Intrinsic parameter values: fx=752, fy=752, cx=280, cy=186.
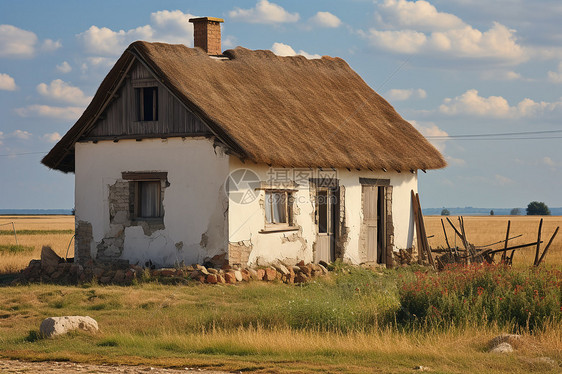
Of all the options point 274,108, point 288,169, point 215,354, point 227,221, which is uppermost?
point 274,108

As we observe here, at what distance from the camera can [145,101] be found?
16891mm

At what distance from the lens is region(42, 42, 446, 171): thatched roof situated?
15.9 metres

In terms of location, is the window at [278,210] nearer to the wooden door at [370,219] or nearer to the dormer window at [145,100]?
the wooden door at [370,219]

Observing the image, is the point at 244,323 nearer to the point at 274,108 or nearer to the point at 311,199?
the point at 311,199

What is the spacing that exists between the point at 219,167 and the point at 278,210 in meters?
1.98

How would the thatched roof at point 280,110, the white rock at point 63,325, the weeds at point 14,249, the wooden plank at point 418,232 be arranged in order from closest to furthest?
the white rock at point 63,325 → the thatched roof at point 280,110 → the wooden plank at point 418,232 → the weeds at point 14,249

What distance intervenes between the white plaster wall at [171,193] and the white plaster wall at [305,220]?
45 centimetres

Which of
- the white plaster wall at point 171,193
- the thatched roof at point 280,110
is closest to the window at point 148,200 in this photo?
the white plaster wall at point 171,193

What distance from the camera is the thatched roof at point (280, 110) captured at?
15922mm

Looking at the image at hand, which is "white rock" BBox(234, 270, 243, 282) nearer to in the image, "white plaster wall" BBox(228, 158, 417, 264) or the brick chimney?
"white plaster wall" BBox(228, 158, 417, 264)

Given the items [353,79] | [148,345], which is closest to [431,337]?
[148,345]

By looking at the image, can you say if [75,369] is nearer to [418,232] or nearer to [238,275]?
[238,275]

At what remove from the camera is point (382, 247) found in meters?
19.7

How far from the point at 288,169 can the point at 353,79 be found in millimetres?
6919
